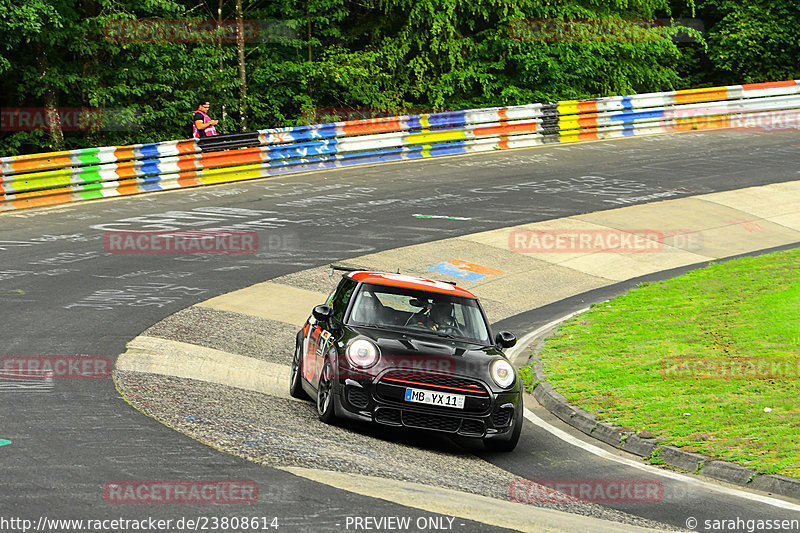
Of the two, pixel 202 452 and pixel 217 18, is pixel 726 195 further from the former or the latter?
pixel 202 452

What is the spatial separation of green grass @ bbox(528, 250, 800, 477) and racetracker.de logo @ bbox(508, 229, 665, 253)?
269 centimetres

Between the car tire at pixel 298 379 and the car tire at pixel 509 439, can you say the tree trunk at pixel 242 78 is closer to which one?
the car tire at pixel 298 379

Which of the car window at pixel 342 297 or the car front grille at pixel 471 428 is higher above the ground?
the car window at pixel 342 297

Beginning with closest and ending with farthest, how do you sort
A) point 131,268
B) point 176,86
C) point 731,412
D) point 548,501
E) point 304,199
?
point 548,501, point 731,412, point 131,268, point 304,199, point 176,86

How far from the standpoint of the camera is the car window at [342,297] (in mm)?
10922

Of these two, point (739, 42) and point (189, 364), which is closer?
point (189, 364)

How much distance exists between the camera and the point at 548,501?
805 cm

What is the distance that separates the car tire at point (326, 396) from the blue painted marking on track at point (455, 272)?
851 centimetres

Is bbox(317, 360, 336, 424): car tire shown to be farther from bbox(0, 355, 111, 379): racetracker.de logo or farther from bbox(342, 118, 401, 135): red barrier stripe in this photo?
bbox(342, 118, 401, 135): red barrier stripe

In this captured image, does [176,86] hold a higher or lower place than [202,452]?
higher

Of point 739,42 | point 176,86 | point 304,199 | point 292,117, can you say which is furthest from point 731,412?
point 739,42

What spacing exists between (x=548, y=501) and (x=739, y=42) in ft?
115

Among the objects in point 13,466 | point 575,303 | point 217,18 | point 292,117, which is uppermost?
point 217,18

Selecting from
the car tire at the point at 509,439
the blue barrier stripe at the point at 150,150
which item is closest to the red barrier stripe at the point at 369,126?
the blue barrier stripe at the point at 150,150
